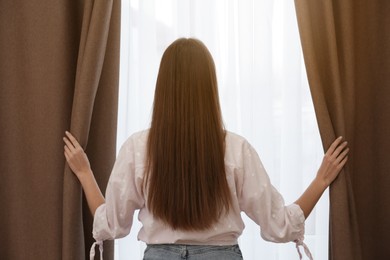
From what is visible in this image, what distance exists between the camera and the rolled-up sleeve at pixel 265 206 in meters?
1.62

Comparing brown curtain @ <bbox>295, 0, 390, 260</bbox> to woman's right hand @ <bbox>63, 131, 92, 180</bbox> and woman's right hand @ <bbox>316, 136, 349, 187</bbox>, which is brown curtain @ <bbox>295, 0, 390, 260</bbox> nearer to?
woman's right hand @ <bbox>316, 136, 349, 187</bbox>

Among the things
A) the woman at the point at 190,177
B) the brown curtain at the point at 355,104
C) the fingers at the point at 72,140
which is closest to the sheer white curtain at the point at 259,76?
the brown curtain at the point at 355,104

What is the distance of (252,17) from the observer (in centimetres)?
216

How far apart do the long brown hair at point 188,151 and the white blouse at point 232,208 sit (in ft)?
0.12

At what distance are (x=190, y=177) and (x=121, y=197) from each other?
0.26 metres

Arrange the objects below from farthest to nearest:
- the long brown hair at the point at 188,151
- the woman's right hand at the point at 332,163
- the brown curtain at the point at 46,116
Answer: the brown curtain at the point at 46,116
the woman's right hand at the point at 332,163
the long brown hair at the point at 188,151

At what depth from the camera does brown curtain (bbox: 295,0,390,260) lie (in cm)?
194

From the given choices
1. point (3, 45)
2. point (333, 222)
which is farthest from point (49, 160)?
point (333, 222)

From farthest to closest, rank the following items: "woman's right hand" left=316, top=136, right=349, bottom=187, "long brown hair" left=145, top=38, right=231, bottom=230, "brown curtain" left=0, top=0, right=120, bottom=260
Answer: "brown curtain" left=0, top=0, right=120, bottom=260, "woman's right hand" left=316, top=136, right=349, bottom=187, "long brown hair" left=145, top=38, right=231, bottom=230

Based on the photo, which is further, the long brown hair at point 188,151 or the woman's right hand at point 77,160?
the woman's right hand at point 77,160

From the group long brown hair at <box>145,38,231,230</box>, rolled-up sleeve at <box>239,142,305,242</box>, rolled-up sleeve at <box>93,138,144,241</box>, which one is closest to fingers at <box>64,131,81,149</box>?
rolled-up sleeve at <box>93,138,144,241</box>

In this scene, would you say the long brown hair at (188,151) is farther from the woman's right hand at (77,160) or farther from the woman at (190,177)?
the woman's right hand at (77,160)

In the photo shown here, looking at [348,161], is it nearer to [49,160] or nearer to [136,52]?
[136,52]

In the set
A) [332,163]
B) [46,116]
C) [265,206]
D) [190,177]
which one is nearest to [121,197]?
[190,177]
